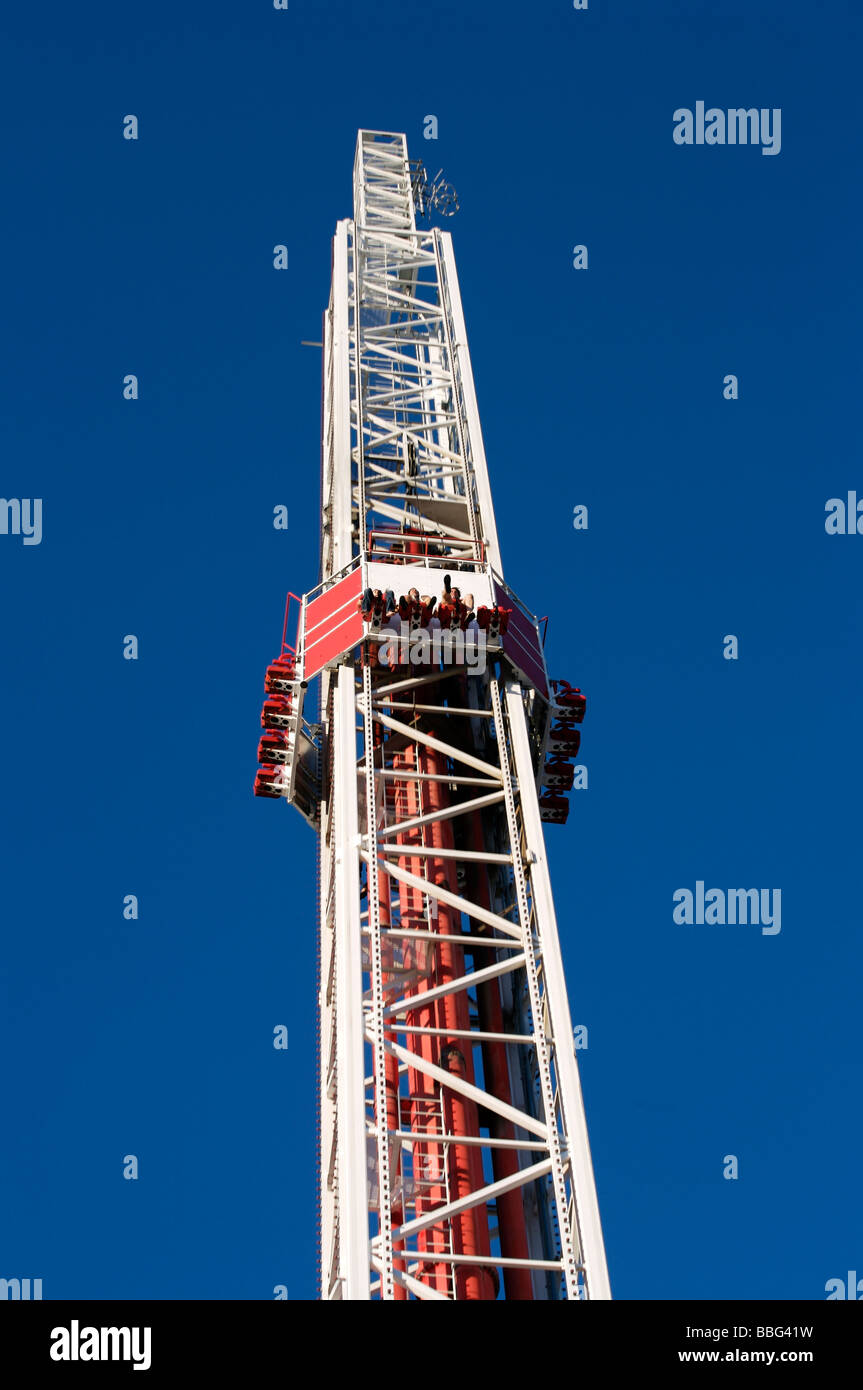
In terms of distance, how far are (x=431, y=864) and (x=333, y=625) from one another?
746 cm

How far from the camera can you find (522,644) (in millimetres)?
51750

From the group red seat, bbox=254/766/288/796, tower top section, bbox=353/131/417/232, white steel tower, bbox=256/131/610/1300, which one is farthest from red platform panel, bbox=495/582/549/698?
tower top section, bbox=353/131/417/232

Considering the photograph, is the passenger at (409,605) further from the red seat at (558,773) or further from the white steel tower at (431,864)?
the red seat at (558,773)

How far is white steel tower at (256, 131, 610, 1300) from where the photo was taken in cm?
4084

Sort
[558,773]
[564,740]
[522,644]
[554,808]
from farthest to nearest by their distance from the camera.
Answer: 1. [554,808]
2. [558,773]
3. [564,740]
4. [522,644]

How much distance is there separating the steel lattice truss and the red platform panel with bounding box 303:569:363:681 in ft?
1.18

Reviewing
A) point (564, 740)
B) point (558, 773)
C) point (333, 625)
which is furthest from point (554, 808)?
point (333, 625)

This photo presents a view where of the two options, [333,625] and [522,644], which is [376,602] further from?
[522,644]

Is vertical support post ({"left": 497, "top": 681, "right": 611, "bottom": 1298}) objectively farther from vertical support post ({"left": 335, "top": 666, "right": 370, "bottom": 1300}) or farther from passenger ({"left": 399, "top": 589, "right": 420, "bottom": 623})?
vertical support post ({"left": 335, "top": 666, "right": 370, "bottom": 1300})

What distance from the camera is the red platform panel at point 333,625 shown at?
4997 cm

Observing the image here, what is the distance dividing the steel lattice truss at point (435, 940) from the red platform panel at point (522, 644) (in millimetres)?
355

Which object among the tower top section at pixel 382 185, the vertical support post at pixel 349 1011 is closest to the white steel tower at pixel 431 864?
the vertical support post at pixel 349 1011

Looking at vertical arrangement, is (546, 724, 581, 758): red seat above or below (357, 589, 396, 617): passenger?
below

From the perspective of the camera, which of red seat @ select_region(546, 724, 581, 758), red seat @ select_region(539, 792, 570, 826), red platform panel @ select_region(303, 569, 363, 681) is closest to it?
red platform panel @ select_region(303, 569, 363, 681)
